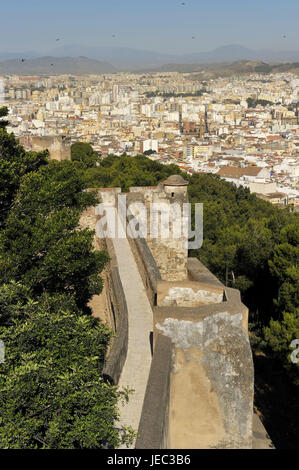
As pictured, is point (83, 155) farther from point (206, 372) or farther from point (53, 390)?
point (53, 390)

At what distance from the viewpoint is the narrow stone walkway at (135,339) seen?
4.93 metres

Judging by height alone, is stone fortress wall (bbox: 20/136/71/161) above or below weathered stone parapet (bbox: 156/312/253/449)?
above

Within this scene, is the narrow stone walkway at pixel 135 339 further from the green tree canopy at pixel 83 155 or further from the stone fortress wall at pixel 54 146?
the green tree canopy at pixel 83 155

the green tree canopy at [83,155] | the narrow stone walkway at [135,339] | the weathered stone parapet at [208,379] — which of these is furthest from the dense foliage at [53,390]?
the green tree canopy at [83,155]

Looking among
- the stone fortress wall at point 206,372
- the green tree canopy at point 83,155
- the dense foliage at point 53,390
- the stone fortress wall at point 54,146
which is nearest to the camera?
the dense foliage at point 53,390

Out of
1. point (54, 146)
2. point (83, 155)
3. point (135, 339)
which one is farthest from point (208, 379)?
point (83, 155)

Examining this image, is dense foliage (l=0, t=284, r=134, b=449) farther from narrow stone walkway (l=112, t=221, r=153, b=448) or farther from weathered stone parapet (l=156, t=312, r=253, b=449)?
weathered stone parapet (l=156, t=312, r=253, b=449)

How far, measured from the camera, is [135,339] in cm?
641

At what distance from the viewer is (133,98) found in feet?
602

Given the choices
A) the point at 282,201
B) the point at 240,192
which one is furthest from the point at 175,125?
the point at 240,192

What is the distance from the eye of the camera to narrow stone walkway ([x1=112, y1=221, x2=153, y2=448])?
4.93 m

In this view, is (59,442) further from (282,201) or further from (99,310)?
(282,201)

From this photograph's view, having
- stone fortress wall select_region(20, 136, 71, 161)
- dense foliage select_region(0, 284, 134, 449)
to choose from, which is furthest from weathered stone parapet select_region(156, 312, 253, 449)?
stone fortress wall select_region(20, 136, 71, 161)
